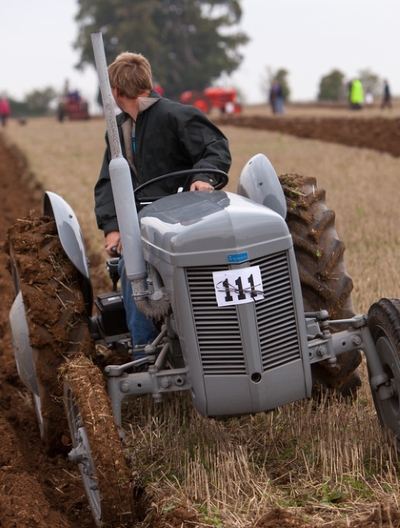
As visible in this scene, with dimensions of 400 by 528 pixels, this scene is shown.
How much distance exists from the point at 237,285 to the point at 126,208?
68 centimetres

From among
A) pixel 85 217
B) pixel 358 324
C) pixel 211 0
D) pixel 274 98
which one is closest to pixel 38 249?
pixel 358 324

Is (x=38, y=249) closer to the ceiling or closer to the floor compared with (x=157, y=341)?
closer to the ceiling

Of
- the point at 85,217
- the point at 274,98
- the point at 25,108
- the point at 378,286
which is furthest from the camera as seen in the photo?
the point at 25,108

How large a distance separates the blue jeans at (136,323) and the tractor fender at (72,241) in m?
0.25

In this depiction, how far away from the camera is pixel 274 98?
45.1 m

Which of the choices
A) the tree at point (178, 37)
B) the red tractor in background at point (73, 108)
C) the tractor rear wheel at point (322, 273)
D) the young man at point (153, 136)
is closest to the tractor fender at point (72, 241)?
the young man at point (153, 136)

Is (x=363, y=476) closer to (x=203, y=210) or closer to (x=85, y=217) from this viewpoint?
→ (x=203, y=210)

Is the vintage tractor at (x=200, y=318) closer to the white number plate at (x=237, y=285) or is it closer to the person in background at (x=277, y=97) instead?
the white number plate at (x=237, y=285)

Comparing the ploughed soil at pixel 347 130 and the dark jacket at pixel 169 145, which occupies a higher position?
the dark jacket at pixel 169 145

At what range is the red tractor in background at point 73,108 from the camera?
49.0 metres

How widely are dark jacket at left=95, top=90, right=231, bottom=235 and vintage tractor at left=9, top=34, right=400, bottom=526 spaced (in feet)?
0.62

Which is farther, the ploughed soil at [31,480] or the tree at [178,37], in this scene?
the tree at [178,37]

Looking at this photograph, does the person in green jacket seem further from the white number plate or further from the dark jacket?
the white number plate

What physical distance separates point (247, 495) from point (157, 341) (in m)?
0.83
